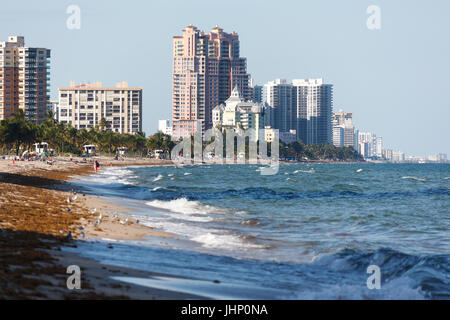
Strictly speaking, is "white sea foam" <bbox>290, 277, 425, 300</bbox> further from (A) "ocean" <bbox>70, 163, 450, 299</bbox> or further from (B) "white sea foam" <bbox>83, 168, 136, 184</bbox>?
(B) "white sea foam" <bbox>83, 168, 136, 184</bbox>

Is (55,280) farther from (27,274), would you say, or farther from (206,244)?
(206,244)

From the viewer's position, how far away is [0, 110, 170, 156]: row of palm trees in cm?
11331

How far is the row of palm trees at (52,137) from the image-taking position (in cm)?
11331

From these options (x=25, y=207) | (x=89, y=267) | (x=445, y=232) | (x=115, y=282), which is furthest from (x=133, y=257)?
(x=445, y=232)

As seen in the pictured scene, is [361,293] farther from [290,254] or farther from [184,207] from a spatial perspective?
[184,207]

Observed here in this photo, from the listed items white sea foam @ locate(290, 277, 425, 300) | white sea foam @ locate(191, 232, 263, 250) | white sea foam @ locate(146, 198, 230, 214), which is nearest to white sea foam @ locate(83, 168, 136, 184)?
white sea foam @ locate(146, 198, 230, 214)

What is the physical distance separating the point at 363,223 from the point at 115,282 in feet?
64.6

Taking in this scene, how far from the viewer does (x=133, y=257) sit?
1457 centimetres

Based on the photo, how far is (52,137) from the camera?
149125 mm

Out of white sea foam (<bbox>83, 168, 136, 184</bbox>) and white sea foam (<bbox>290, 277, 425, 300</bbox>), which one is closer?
white sea foam (<bbox>290, 277, 425, 300</bbox>)

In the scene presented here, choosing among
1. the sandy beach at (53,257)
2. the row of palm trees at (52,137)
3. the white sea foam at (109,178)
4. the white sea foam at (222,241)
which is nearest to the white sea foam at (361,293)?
the sandy beach at (53,257)

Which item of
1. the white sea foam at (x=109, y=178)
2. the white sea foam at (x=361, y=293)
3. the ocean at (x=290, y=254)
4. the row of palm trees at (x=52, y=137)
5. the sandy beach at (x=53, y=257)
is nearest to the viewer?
the sandy beach at (x=53, y=257)

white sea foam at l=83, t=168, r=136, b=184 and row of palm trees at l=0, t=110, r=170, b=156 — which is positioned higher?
row of palm trees at l=0, t=110, r=170, b=156

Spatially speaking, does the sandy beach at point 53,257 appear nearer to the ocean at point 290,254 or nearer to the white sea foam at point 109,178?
the ocean at point 290,254
